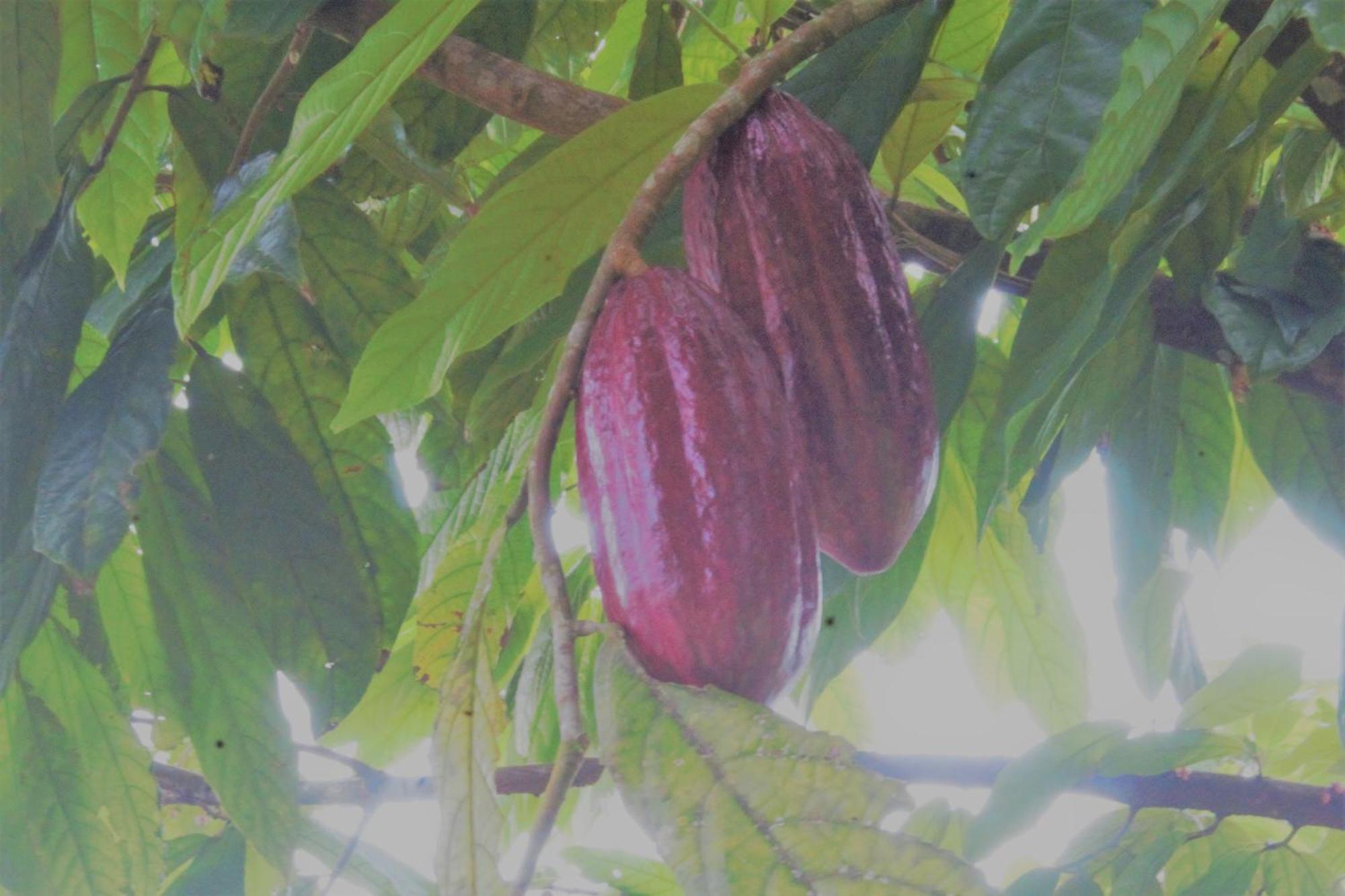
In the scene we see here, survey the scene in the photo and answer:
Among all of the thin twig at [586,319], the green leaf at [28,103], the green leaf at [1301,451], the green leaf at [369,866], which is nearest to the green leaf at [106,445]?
the green leaf at [28,103]

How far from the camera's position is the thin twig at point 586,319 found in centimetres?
53

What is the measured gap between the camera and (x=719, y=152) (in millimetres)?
795

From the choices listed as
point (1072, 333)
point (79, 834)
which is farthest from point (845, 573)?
point (79, 834)

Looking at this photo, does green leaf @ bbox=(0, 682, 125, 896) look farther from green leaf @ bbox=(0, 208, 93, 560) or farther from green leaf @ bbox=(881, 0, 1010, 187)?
green leaf @ bbox=(881, 0, 1010, 187)

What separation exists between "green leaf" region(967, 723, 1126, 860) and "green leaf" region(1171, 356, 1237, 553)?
0.22m

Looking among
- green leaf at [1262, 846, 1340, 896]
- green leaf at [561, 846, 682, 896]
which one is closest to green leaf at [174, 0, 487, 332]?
green leaf at [561, 846, 682, 896]

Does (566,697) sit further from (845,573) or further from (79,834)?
(79,834)

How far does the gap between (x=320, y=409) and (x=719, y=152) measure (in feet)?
1.64

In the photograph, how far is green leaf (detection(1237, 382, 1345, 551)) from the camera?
1.13 m

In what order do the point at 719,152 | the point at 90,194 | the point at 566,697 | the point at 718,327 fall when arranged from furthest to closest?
1. the point at 90,194
2. the point at 719,152
3. the point at 718,327
4. the point at 566,697

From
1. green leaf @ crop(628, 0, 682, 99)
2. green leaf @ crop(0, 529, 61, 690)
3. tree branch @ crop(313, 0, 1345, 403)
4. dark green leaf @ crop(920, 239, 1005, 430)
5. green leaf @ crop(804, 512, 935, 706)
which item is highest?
green leaf @ crop(628, 0, 682, 99)

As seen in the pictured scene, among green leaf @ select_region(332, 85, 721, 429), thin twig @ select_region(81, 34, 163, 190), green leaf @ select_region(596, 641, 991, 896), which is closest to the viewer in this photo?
green leaf @ select_region(596, 641, 991, 896)

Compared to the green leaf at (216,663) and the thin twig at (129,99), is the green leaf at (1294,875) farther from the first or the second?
the thin twig at (129,99)

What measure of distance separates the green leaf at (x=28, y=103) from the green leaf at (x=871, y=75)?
51cm
